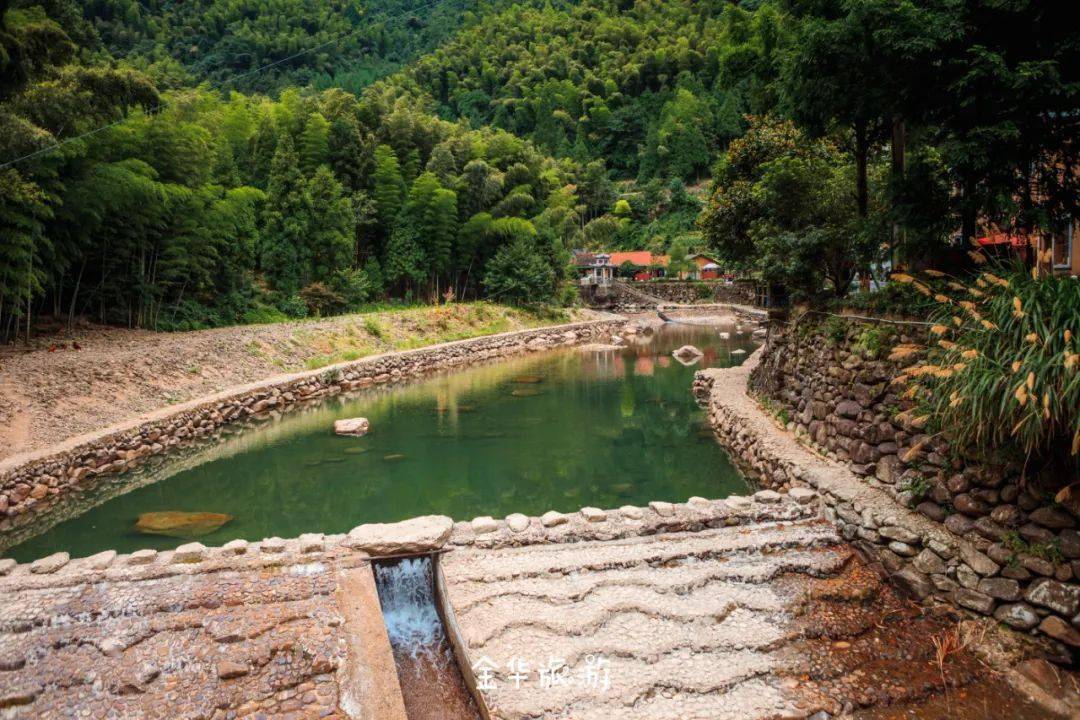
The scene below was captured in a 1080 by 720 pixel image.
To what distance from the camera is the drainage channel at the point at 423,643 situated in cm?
388

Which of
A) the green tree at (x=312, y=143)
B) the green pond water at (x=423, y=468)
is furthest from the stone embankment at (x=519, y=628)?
the green tree at (x=312, y=143)

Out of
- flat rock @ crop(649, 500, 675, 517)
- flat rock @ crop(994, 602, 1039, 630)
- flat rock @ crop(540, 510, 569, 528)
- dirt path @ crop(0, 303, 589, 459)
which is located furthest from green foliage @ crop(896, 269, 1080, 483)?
dirt path @ crop(0, 303, 589, 459)

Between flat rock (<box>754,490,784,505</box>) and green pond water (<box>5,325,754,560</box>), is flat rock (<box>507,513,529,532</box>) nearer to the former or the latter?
green pond water (<box>5,325,754,560</box>)

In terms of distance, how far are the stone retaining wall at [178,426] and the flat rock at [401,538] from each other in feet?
16.6

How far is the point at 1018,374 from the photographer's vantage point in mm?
4016

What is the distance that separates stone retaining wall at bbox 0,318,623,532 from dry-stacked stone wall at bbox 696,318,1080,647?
9.36 meters

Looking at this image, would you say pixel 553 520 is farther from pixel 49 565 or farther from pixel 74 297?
pixel 74 297

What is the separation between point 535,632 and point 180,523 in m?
5.22

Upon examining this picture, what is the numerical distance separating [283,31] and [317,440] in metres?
60.3

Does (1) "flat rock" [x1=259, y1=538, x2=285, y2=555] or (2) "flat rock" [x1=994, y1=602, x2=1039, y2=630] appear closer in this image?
(2) "flat rock" [x1=994, y1=602, x2=1039, y2=630]

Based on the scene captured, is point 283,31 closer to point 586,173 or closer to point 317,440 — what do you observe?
point 586,173

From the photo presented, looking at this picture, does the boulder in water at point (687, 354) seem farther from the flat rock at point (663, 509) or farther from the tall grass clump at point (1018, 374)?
the tall grass clump at point (1018, 374)

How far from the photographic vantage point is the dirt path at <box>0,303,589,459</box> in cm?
929

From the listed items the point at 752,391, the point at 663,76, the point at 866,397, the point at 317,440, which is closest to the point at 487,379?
the point at 317,440
